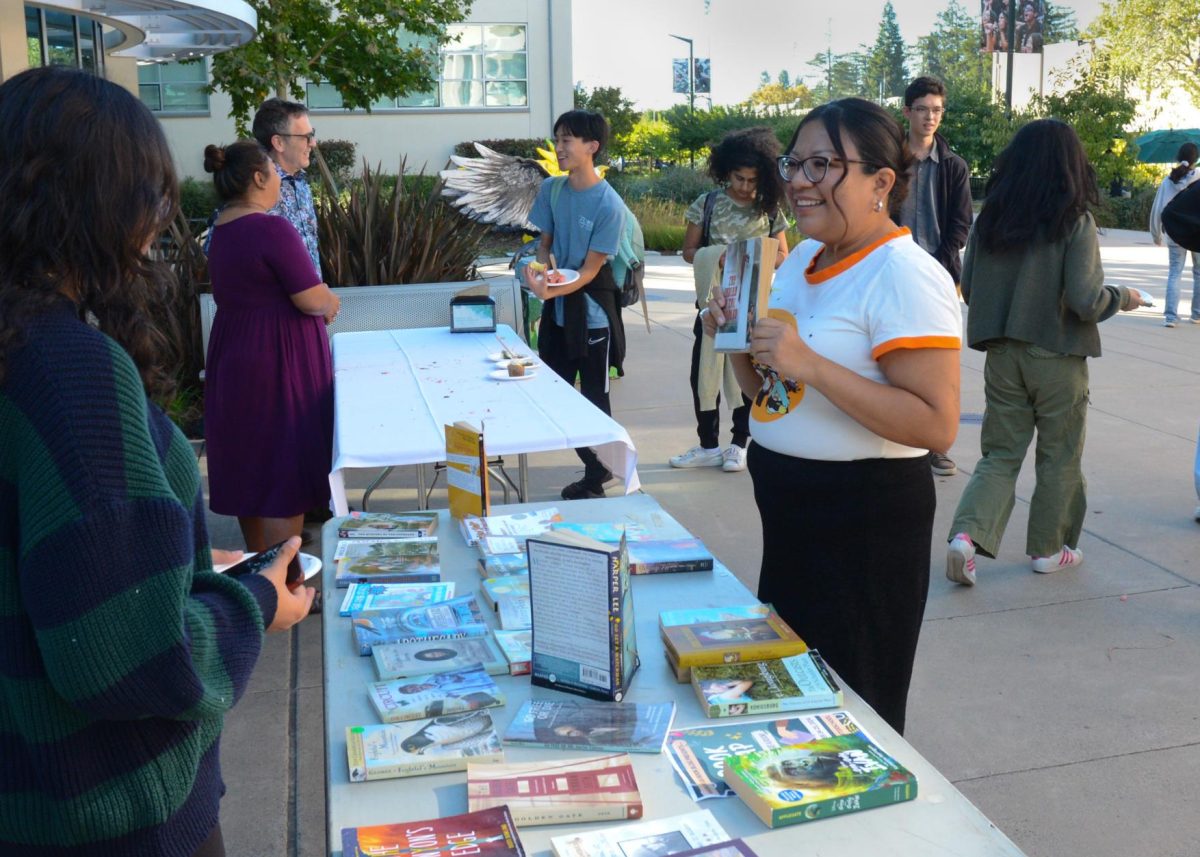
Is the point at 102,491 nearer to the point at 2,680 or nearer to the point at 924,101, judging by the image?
the point at 2,680

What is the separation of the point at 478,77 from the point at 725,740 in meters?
29.9

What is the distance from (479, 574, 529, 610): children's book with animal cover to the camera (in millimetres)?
2355

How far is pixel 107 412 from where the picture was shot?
4.31 feet

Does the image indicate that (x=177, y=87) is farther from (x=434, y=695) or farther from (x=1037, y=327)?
(x=434, y=695)

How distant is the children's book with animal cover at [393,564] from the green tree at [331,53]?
14304 millimetres

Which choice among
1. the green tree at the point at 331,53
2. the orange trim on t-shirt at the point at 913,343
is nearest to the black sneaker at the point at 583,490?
the orange trim on t-shirt at the point at 913,343

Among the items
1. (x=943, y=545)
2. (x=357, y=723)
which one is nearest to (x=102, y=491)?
(x=357, y=723)

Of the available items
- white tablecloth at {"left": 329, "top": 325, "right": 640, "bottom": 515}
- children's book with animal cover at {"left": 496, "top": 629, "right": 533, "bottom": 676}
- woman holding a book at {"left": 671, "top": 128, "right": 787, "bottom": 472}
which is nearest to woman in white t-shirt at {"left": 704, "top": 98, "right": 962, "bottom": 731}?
children's book with animal cover at {"left": 496, "top": 629, "right": 533, "bottom": 676}

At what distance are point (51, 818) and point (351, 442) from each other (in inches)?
89.3

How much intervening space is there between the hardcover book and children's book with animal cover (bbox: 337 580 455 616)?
0.49 metres

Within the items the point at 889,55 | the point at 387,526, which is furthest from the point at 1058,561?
the point at 889,55

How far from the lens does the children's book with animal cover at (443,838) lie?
4.88 feet

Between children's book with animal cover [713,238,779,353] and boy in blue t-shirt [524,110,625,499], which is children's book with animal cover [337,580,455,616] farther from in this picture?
boy in blue t-shirt [524,110,625,499]

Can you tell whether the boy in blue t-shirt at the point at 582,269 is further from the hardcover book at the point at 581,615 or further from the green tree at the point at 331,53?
the green tree at the point at 331,53
